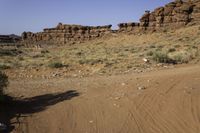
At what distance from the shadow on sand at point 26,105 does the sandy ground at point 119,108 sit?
36 millimetres

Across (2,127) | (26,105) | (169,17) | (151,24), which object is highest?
(169,17)

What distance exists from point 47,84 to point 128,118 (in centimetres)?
678

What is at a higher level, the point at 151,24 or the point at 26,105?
the point at 151,24

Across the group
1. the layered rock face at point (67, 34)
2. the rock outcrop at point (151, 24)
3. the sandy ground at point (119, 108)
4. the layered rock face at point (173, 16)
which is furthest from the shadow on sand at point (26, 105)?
the layered rock face at point (67, 34)

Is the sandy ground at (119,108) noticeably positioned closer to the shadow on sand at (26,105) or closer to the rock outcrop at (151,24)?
the shadow on sand at (26,105)

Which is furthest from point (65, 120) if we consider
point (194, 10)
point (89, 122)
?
point (194, 10)

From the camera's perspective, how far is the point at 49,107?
31.1ft

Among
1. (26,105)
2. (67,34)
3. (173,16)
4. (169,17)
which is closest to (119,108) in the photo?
(26,105)

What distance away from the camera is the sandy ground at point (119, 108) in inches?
295

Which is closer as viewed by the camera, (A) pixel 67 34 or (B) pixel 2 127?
(B) pixel 2 127

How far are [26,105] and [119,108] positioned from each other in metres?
3.28

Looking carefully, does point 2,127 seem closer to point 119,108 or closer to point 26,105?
point 26,105

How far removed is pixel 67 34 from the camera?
86.6 metres

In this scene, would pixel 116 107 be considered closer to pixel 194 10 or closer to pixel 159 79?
pixel 159 79
